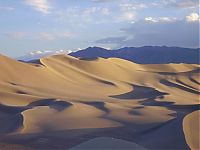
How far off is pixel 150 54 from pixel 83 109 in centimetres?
13677

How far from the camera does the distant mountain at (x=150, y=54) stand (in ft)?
491

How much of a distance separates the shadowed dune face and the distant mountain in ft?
300

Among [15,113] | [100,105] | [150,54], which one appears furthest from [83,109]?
[150,54]

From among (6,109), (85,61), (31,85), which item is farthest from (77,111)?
(85,61)

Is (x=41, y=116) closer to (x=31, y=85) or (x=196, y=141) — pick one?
(x=196, y=141)

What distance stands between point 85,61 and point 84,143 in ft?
132

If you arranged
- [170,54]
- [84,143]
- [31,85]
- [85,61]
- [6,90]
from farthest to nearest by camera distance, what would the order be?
[170,54]
[85,61]
[31,85]
[6,90]
[84,143]

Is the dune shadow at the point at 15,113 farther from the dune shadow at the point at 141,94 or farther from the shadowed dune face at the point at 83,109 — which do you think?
the dune shadow at the point at 141,94

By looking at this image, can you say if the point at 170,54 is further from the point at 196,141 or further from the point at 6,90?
the point at 196,141

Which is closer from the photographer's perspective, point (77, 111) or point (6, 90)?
point (77, 111)

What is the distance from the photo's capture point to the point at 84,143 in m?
18.8

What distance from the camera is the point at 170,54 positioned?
158 metres

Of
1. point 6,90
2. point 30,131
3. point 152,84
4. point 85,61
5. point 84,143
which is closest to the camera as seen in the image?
point 84,143

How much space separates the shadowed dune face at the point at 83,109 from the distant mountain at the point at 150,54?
300 ft
